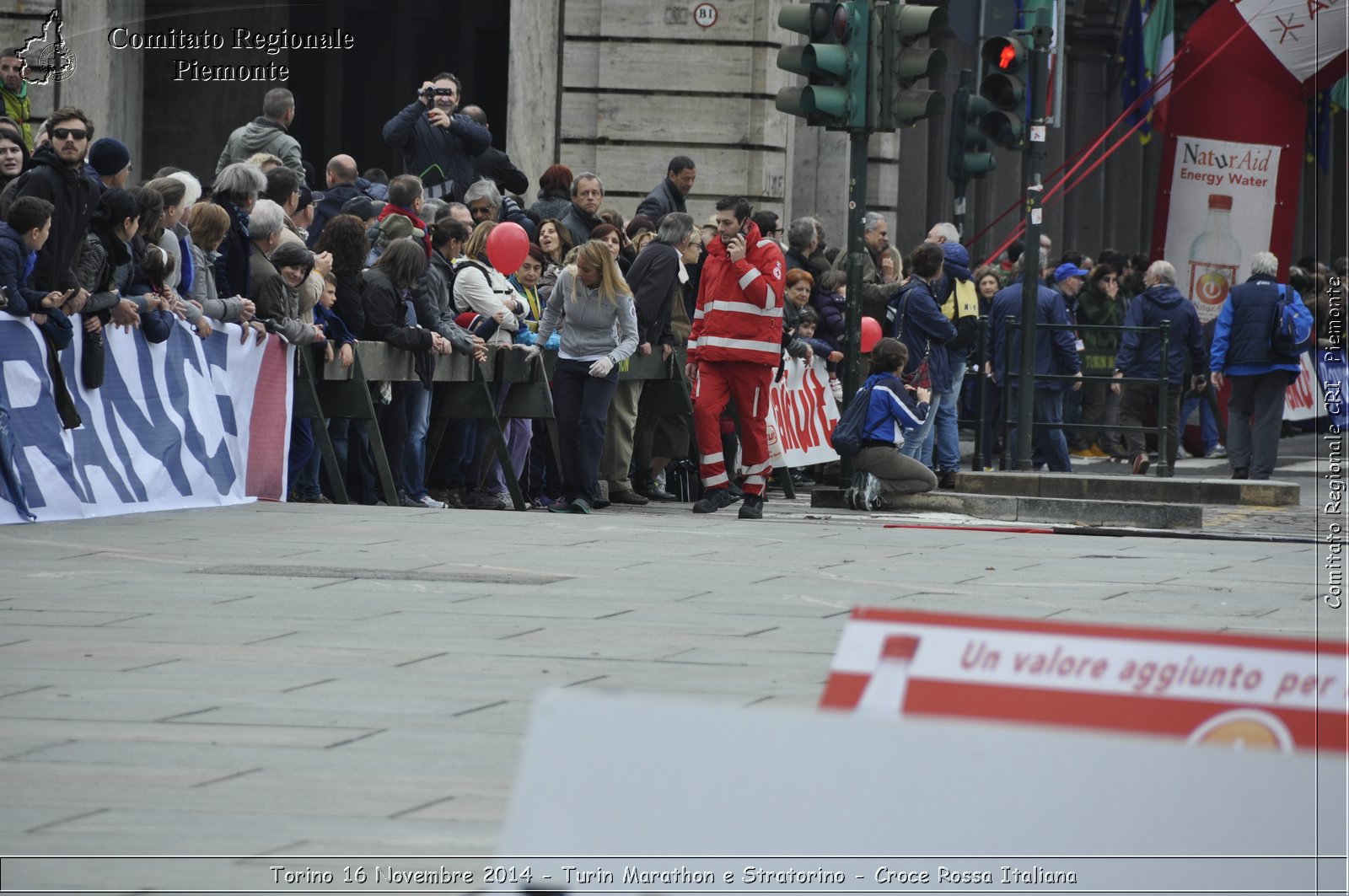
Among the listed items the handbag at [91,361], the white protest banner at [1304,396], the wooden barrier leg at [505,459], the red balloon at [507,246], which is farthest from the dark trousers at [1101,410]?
the handbag at [91,361]

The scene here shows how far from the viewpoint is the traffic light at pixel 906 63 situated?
14672 millimetres

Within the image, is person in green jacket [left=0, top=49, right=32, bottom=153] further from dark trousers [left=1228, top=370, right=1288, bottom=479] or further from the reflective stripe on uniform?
dark trousers [left=1228, top=370, right=1288, bottom=479]

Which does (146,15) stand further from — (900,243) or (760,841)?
(760,841)

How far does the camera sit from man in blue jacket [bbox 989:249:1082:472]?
61.9 feet

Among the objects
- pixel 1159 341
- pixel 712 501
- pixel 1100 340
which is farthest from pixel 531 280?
pixel 1100 340

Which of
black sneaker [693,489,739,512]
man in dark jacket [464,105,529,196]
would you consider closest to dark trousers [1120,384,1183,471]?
man in dark jacket [464,105,529,196]

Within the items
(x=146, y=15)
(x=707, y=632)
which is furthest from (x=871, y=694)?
(x=146, y=15)

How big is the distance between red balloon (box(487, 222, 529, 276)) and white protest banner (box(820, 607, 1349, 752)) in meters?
11.6

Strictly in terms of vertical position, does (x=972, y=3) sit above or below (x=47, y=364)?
above

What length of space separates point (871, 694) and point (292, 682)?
3.79 metres

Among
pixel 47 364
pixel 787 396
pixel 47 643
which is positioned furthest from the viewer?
pixel 787 396

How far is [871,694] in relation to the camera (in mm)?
2902

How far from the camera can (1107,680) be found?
284 cm

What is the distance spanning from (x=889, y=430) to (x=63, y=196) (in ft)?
19.6
